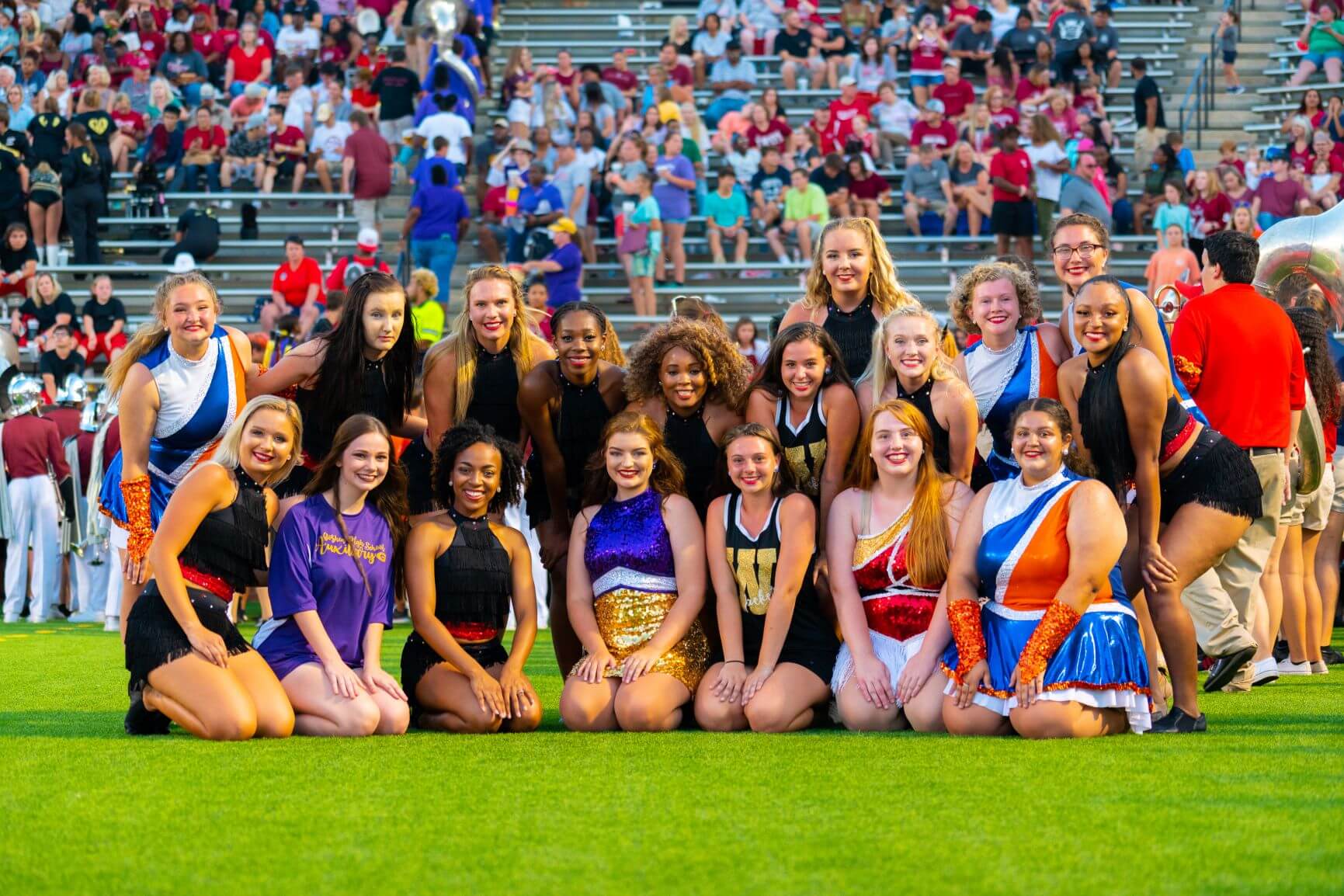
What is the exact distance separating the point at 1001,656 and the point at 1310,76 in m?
15.4

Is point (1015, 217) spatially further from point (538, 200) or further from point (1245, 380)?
point (1245, 380)

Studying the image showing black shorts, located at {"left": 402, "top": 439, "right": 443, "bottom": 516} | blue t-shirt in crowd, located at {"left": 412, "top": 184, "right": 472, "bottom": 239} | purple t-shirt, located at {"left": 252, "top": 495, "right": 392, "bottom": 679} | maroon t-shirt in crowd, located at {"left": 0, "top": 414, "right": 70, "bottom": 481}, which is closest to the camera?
purple t-shirt, located at {"left": 252, "top": 495, "right": 392, "bottom": 679}

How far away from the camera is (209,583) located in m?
5.96

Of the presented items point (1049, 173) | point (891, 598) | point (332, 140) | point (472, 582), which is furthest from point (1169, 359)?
point (332, 140)

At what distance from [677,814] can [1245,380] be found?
13.6ft

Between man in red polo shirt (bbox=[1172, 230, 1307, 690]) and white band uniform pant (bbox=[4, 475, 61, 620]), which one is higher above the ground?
man in red polo shirt (bbox=[1172, 230, 1307, 690])

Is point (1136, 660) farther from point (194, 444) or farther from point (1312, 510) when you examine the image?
point (194, 444)

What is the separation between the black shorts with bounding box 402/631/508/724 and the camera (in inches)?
245

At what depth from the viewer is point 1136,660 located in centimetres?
564

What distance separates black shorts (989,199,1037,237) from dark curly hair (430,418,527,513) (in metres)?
10.3

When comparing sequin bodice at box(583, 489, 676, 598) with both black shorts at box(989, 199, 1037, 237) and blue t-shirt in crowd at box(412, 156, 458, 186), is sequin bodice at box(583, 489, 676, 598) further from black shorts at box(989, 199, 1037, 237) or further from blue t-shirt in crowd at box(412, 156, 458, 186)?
black shorts at box(989, 199, 1037, 237)

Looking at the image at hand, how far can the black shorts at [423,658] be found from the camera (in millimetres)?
6230

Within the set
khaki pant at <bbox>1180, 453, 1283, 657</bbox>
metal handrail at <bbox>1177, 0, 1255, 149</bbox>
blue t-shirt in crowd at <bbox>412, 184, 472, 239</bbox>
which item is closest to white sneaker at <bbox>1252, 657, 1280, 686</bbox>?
khaki pant at <bbox>1180, 453, 1283, 657</bbox>

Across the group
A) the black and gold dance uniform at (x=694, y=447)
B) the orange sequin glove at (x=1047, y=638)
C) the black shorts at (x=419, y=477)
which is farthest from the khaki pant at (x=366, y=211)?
the orange sequin glove at (x=1047, y=638)
